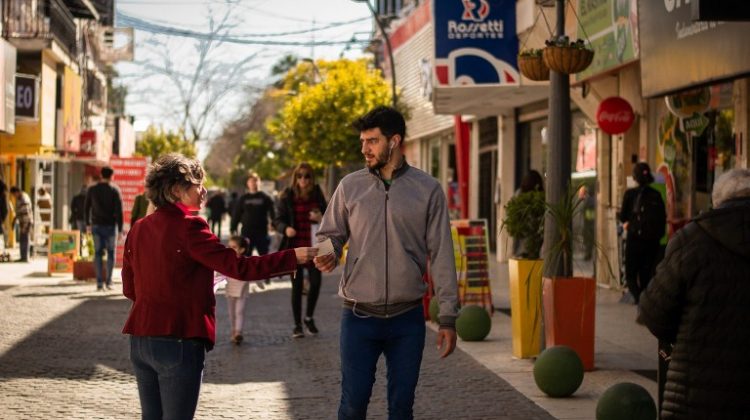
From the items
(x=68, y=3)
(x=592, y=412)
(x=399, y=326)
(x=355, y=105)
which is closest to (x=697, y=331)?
(x=399, y=326)

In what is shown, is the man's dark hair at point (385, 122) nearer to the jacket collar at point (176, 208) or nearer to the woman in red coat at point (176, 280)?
the woman in red coat at point (176, 280)

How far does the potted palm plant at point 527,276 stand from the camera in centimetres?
1130

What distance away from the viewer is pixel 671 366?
5.30 m

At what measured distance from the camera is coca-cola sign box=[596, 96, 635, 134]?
60.2 feet

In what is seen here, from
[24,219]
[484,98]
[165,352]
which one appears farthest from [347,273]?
[24,219]

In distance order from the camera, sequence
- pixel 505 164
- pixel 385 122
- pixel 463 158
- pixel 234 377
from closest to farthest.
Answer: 1. pixel 385 122
2. pixel 234 377
3. pixel 505 164
4. pixel 463 158

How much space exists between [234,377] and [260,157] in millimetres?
84707

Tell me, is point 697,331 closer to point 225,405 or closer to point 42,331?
point 225,405

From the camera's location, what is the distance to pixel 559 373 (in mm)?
9312

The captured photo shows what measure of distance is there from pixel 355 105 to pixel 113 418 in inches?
1617

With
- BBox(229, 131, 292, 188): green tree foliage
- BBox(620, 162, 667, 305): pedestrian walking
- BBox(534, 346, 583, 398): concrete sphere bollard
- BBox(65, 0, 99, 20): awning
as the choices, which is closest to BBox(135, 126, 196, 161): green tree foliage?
BBox(229, 131, 292, 188): green tree foliage

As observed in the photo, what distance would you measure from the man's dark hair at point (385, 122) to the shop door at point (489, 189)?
25.8m

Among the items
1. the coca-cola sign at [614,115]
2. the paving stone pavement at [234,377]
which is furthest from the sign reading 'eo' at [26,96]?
the coca-cola sign at [614,115]

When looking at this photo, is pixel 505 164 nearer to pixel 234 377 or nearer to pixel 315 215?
pixel 315 215
